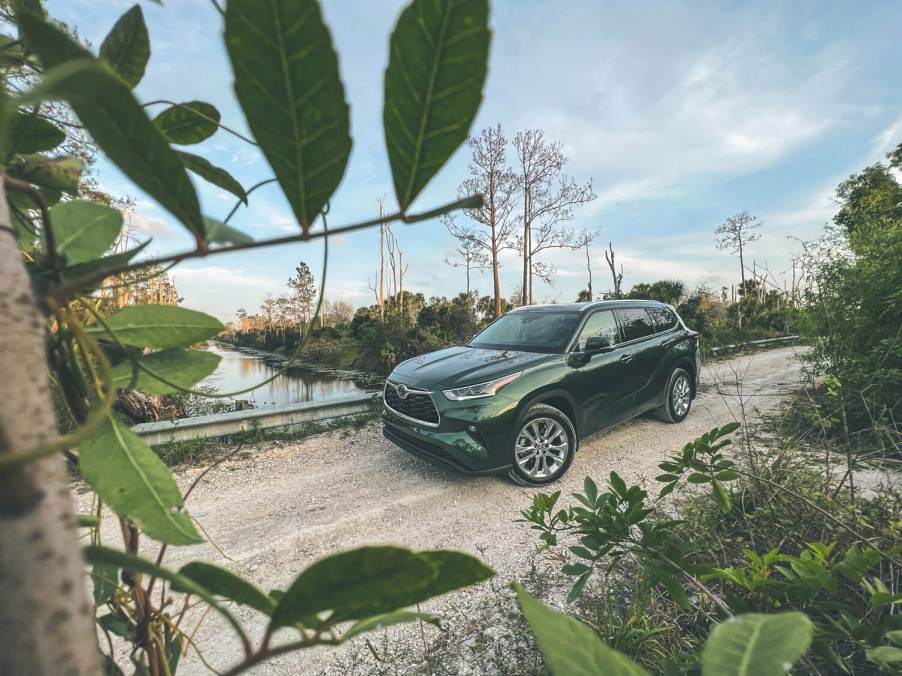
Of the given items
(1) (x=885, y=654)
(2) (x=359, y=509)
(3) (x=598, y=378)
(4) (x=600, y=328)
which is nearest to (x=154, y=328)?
(1) (x=885, y=654)

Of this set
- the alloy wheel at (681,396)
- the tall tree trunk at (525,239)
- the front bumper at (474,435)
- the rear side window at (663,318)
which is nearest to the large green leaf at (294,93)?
the front bumper at (474,435)

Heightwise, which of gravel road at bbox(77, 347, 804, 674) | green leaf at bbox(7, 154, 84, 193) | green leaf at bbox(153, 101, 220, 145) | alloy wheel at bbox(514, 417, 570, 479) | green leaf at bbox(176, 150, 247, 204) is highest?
green leaf at bbox(153, 101, 220, 145)

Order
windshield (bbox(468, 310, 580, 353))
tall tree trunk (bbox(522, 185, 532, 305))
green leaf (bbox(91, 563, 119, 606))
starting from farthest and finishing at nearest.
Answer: tall tree trunk (bbox(522, 185, 532, 305)) < windshield (bbox(468, 310, 580, 353)) < green leaf (bbox(91, 563, 119, 606))

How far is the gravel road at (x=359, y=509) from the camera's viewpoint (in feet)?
6.78

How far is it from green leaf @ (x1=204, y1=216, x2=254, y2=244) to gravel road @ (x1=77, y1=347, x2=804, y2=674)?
81.9 inches

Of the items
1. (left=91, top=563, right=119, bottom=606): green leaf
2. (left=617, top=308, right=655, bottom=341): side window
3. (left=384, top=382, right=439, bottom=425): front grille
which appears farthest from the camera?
(left=617, top=308, right=655, bottom=341): side window

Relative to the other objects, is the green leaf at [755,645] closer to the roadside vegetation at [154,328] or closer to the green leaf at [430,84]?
the roadside vegetation at [154,328]

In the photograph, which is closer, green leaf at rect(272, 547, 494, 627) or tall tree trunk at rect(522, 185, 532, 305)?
green leaf at rect(272, 547, 494, 627)

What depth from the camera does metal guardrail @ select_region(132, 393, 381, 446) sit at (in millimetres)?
4684

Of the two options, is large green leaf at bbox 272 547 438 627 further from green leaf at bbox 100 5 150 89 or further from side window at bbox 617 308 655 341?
side window at bbox 617 308 655 341

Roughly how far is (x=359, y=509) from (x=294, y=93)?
3512 mm

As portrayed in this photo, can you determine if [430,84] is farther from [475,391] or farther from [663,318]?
[663,318]

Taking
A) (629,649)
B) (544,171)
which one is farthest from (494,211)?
(629,649)

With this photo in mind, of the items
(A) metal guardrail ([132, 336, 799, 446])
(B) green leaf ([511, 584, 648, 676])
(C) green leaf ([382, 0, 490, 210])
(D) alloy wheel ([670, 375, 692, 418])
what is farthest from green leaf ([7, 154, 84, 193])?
(D) alloy wheel ([670, 375, 692, 418])
